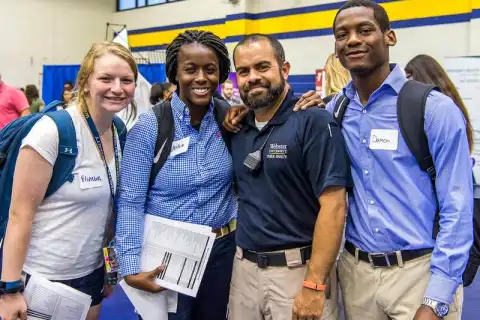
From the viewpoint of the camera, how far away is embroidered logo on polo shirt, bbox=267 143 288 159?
1.85m

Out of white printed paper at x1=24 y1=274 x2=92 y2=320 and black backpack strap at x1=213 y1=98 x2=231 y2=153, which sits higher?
black backpack strap at x1=213 y1=98 x2=231 y2=153

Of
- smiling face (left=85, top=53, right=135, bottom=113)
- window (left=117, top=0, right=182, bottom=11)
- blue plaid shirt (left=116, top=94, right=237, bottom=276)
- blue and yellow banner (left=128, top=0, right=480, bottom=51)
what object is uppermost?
window (left=117, top=0, right=182, bottom=11)

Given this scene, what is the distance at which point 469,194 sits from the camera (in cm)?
164

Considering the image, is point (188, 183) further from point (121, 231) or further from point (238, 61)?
point (238, 61)

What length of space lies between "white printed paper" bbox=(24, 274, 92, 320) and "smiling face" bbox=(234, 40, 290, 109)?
104 cm

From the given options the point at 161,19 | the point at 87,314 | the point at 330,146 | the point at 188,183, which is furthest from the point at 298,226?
the point at 161,19

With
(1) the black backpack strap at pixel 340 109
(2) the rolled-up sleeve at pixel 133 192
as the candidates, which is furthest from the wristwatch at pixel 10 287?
(1) the black backpack strap at pixel 340 109

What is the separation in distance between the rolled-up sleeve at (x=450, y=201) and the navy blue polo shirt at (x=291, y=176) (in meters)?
0.32

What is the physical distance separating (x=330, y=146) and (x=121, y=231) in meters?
0.89

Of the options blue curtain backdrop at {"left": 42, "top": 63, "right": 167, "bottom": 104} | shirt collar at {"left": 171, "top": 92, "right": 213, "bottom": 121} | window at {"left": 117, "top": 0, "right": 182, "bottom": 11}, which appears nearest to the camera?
shirt collar at {"left": 171, "top": 92, "right": 213, "bottom": 121}

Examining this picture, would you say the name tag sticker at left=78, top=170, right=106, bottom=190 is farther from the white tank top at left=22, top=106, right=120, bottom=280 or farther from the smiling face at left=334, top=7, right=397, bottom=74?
the smiling face at left=334, top=7, right=397, bottom=74

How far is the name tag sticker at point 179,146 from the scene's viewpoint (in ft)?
6.68

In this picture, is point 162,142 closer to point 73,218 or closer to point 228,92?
point 73,218

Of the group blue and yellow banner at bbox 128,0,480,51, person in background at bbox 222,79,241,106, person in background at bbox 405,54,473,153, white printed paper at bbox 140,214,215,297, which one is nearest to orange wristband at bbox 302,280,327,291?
A: white printed paper at bbox 140,214,215,297
